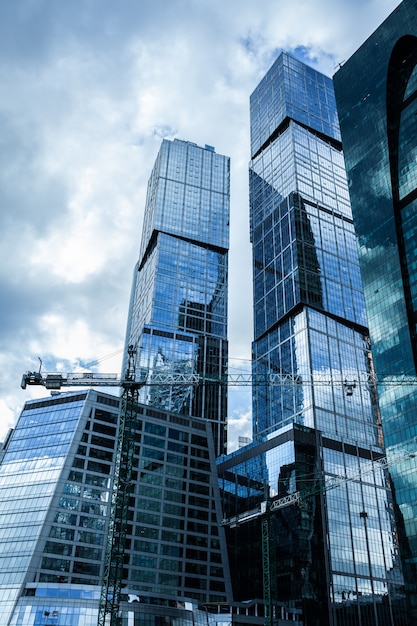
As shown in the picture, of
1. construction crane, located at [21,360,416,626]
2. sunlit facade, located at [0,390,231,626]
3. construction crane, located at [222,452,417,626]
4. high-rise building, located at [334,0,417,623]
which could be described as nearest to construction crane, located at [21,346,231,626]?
construction crane, located at [21,360,416,626]

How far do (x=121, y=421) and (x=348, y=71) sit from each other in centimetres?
12400

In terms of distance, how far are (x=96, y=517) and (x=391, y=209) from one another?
97.1 m

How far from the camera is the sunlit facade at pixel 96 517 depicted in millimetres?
122125

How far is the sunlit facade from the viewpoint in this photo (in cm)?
12212

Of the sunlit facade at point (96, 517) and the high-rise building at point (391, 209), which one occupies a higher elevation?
the high-rise building at point (391, 209)

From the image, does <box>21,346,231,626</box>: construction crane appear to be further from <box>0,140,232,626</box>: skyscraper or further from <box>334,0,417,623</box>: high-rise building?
<box>334,0,417,623</box>: high-rise building

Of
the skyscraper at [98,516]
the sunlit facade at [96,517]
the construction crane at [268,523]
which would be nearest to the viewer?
the construction crane at [268,523]

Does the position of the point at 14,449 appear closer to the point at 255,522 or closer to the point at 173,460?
the point at 173,460

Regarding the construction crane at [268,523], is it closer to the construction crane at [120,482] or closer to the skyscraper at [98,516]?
the construction crane at [120,482]

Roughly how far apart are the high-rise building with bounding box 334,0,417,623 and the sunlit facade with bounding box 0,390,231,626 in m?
53.3

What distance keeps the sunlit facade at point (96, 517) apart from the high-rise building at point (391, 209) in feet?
175

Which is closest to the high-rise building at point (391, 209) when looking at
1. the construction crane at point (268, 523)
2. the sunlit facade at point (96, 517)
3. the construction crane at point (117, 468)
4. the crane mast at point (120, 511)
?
the construction crane at point (268, 523)

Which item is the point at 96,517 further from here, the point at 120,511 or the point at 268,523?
the point at 120,511

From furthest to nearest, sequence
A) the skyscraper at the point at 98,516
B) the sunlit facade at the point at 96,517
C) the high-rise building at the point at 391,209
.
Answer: the high-rise building at the point at 391,209 → the skyscraper at the point at 98,516 → the sunlit facade at the point at 96,517
